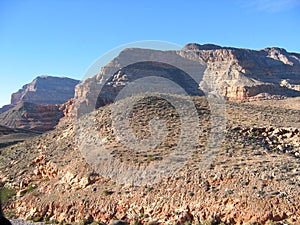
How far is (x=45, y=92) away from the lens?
176 metres

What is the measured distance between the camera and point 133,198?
1305cm

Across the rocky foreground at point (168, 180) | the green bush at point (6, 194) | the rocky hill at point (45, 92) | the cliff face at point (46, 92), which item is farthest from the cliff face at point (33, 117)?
the green bush at point (6, 194)

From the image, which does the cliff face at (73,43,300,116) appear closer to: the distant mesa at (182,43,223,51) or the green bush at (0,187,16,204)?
the distant mesa at (182,43,223,51)

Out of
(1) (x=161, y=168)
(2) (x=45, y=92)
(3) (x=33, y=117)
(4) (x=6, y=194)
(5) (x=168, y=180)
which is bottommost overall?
(4) (x=6, y=194)

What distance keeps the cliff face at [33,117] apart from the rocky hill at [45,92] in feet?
223

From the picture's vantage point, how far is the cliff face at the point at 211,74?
81.9 meters

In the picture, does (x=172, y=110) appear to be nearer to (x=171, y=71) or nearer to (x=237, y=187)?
(x=237, y=187)

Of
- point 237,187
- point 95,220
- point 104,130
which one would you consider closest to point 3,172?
point 104,130

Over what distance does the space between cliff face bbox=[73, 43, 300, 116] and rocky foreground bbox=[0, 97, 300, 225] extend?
49.3m

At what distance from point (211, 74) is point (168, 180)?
323ft

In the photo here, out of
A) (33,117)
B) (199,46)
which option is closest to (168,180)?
(33,117)

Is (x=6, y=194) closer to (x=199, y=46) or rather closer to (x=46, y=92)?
(x=199, y=46)

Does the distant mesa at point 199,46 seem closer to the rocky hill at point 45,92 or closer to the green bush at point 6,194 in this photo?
the rocky hill at point 45,92

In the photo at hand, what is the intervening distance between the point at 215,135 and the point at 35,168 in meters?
9.82
